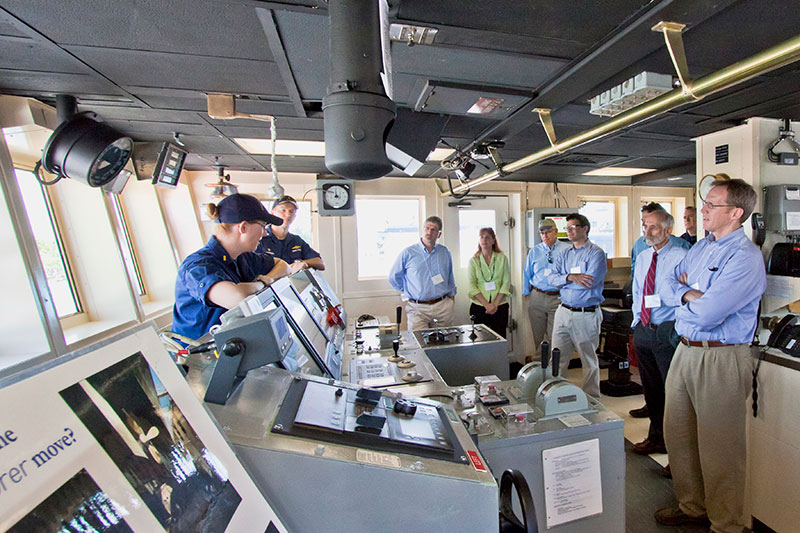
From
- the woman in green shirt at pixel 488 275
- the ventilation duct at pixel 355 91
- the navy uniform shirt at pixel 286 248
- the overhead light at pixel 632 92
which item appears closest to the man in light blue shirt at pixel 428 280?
the woman in green shirt at pixel 488 275

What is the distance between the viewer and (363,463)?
76cm

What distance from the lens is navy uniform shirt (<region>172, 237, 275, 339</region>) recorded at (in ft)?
5.33

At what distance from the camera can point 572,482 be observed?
134cm

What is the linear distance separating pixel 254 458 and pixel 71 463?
0.31 metres

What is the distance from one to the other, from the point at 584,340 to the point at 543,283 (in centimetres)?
Answer: 94

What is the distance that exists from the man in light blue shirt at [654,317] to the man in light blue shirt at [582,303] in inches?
23.9

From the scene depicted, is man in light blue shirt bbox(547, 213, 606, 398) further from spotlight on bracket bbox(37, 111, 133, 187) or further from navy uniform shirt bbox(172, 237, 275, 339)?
spotlight on bracket bbox(37, 111, 133, 187)

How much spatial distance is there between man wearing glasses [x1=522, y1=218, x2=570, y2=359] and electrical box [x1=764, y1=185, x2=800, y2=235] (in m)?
1.80

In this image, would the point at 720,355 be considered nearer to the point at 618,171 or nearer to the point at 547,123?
the point at 547,123

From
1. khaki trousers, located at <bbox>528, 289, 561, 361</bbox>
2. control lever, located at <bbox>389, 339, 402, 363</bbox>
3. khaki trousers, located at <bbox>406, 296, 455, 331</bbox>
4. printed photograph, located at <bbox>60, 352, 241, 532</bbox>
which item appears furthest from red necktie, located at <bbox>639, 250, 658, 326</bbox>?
printed photograph, located at <bbox>60, 352, 241, 532</bbox>

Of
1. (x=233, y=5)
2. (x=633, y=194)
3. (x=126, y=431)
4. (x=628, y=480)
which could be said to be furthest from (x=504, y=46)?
(x=633, y=194)

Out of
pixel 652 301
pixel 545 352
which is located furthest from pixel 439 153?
pixel 545 352

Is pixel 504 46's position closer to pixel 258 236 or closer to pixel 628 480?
pixel 258 236

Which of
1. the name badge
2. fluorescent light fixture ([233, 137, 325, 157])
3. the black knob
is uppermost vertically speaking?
fluorescent light fixture ([233, 137, 325, 157])
